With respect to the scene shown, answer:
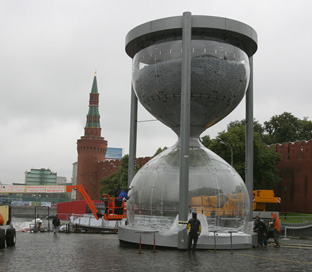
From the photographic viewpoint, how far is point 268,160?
169 feet

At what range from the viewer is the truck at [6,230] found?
1540 cm

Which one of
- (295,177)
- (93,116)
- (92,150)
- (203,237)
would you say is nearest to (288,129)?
(295,177)

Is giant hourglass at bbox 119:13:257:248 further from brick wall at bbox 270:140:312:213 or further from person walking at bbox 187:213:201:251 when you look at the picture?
brick wall at bbox 270:140:312:213

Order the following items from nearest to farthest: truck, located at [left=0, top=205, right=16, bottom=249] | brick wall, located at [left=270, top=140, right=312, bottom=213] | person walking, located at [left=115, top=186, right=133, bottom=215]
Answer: truck, located at [left=0, top=205, right=16, bottom=249] < person walking, located at [left=115, top=186, right=133, bottom=215] < brick wall, located at [left=270, top=140, right=312, bottom=213]

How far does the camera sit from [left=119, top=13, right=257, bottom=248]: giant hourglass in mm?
14703

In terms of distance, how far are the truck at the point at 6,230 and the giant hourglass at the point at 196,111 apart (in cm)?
392

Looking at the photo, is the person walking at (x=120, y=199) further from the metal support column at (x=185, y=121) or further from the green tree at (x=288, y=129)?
the green tree at (x=288, y=129)

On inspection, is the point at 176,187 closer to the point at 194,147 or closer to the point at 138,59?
the point at 194,147

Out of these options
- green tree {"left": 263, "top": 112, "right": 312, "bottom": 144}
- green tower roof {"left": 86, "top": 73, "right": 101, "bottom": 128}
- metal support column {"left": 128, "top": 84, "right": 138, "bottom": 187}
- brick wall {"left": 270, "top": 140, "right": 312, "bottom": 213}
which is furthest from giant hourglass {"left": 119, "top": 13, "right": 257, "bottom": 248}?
green tower roof {"left": 86, "top": 73, "right": 101, "bottom": 128}

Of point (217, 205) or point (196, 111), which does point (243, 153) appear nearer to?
point (196, 111)

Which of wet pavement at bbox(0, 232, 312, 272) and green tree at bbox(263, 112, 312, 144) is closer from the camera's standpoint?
wet pavement at bbox(0, 232, 312, 272)

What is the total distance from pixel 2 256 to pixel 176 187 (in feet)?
18.2

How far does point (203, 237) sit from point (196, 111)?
3993 millimetres

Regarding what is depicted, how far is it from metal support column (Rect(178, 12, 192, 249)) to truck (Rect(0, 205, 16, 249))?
5.91 metres
